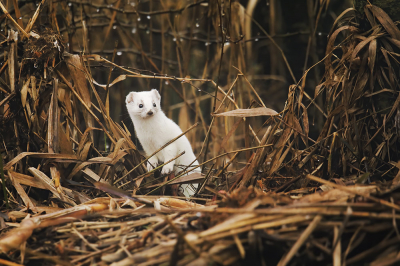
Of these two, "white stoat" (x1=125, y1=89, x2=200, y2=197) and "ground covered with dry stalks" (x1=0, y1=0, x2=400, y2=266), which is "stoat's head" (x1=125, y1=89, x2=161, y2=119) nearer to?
"white stoat" (x1=125, y1=89, x2=200, y2=197)

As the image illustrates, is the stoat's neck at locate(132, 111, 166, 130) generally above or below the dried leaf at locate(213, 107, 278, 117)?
below

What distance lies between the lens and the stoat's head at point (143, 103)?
3018 millimetres

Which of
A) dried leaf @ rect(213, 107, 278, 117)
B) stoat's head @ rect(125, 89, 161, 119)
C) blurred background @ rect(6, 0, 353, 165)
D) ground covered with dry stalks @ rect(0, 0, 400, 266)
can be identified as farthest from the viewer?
blurred background @ rect(6, 0, 353, 165)

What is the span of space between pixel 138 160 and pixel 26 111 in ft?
2.31

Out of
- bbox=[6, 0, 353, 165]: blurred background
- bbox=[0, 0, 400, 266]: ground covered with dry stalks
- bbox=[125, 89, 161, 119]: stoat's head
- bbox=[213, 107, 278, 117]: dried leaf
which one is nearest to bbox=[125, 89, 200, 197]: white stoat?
bbox=[125, 89, 161, 119]: stoat's head

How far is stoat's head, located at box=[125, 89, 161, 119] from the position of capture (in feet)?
9.90

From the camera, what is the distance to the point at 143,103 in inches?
120

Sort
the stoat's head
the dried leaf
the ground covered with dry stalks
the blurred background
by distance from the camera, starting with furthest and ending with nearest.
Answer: the blurred background → the stoat's head → the dried leaf → the ground covered with dry stalks

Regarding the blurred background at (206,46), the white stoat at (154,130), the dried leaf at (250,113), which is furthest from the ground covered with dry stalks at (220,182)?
the blurred background at (206,46)

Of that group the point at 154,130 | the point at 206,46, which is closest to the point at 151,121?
the point at 154,130

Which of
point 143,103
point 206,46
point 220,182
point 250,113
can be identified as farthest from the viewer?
point 206,46

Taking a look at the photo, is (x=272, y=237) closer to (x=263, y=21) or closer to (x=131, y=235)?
(x=131, y=235)

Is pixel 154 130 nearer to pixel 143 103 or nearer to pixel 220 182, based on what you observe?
pixel 143 103

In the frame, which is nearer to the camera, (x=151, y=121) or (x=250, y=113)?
(x=250, y=113)
